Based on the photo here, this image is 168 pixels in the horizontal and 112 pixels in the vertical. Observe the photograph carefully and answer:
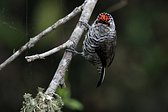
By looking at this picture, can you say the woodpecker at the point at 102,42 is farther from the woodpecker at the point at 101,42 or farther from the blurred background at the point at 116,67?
the blurred background at the point at 116,67

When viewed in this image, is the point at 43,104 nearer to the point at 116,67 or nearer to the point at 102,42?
the point at 102,42

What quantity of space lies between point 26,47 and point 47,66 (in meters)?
3.56

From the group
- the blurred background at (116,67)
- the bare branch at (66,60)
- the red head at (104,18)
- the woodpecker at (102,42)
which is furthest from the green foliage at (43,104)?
the blurred background at (116,67)

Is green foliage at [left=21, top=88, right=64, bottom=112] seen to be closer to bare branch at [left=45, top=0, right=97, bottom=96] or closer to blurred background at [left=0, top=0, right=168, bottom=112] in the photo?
bare branch at [left=45, top=0, right=97, bottom=96]

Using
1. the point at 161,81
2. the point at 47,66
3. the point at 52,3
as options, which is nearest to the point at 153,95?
the point at 161,81

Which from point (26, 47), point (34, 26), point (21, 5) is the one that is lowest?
point (26, 47)

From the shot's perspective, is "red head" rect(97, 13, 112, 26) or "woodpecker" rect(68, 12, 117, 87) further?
"woodpecker" rect(68, 12, 117, 87)

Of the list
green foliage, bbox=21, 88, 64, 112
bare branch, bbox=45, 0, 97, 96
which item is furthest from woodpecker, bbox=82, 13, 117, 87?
green foliage, bbox=21, 88, 64, 112

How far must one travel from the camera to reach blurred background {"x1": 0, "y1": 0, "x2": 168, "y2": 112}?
20.0ft

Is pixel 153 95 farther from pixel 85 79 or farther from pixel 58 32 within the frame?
pixel 58 32

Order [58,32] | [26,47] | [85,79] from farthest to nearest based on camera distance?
[85,79] < [58,32] < [26,47]

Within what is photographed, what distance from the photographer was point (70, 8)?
6.28 meters

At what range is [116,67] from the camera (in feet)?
21.1

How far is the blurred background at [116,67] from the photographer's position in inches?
240
